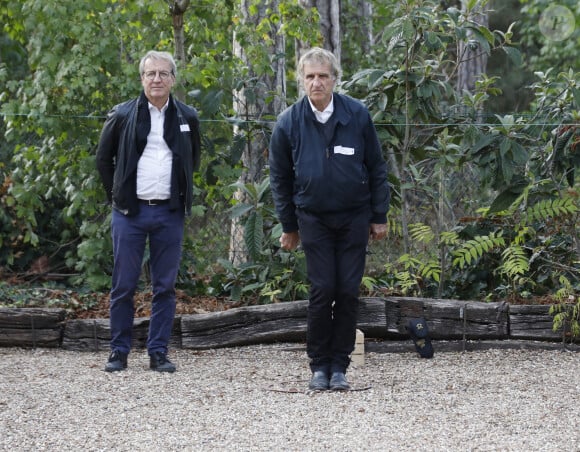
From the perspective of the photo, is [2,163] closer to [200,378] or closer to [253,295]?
[253,295]

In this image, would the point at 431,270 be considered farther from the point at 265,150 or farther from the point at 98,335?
the point at 98,335

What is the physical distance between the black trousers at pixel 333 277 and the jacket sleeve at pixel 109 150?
1.34 m

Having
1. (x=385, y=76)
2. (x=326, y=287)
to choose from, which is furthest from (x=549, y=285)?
(x=326, y=287)

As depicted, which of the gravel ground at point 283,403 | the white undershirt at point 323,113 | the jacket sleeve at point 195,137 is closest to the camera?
the gravel ground at point 283,403

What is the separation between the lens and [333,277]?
20.5ft

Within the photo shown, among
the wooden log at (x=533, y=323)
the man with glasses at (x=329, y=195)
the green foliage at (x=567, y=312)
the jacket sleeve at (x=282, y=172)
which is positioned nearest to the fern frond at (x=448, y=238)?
the wooden log at (x=533, y=323)

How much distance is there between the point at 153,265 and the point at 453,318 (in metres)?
2.13

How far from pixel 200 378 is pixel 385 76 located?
264 centimetres

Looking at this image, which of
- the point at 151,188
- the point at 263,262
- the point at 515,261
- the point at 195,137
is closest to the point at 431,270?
the point at 515,261

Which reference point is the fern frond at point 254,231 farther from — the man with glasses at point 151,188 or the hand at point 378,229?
the hand at point 378,229

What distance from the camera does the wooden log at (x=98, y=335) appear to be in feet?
25.0

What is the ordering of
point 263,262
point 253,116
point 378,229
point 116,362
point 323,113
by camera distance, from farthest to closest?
point 253,116, point 263,262, point 116,362, point 378,229, point 323,113

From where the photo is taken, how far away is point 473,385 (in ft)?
20.9

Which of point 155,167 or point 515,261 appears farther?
point 515,261
